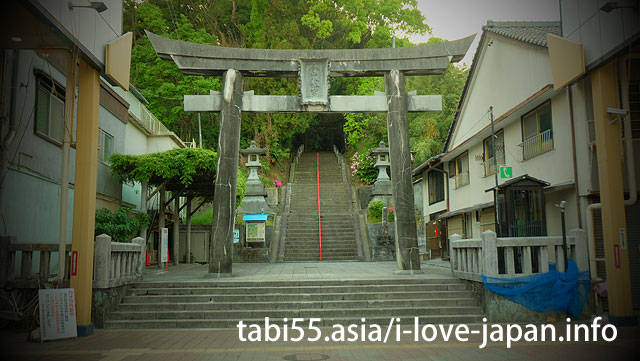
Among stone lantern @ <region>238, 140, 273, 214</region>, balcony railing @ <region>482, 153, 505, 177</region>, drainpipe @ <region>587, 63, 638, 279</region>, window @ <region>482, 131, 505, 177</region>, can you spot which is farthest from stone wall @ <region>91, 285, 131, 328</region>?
stone lantern @ <region>238, 140, 273, 214</region>

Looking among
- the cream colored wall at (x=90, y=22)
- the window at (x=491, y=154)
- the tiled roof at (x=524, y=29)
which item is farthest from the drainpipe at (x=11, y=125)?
the window at (x=491, y=154)

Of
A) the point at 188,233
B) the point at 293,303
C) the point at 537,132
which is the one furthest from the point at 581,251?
the point at 188,233

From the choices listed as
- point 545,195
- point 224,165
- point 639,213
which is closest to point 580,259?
point 639,213

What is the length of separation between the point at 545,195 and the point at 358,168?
2062cm

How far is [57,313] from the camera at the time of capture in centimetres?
829

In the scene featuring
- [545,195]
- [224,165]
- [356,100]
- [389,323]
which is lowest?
[389,323]

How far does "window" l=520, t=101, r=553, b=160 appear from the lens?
44.9 ft

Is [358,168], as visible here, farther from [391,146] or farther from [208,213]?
[391,146]

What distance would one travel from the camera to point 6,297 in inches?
370

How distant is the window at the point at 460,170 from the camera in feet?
67.8

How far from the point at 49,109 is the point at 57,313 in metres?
7.31

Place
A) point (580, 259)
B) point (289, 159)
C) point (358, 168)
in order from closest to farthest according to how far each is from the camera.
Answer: point (580, 259), point (358, 168), point (289, 159)

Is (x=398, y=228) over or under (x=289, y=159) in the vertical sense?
under

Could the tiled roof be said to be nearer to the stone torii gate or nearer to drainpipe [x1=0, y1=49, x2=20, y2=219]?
the stone torii gate
